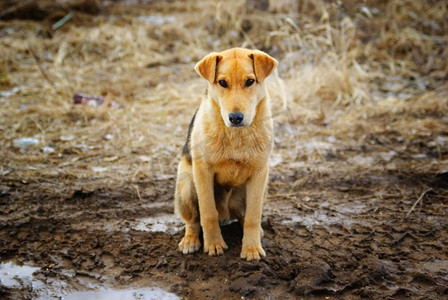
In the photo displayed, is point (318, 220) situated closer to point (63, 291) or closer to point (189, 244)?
point (189, 244)

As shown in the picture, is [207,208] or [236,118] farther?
[207,208]

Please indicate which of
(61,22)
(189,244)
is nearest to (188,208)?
(189,244)

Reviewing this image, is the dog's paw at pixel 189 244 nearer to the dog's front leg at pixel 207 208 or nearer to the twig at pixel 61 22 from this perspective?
the dog's front leg at pixel 207 208

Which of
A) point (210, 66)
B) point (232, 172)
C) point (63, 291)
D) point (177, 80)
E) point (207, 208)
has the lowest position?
point (63, 291)

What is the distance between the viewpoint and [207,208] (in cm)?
362

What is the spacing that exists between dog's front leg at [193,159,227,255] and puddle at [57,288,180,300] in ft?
1.87

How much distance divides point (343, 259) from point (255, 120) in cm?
143

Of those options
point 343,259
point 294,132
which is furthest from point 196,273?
point 294,132

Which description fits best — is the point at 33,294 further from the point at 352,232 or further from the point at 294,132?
the point at 294,132

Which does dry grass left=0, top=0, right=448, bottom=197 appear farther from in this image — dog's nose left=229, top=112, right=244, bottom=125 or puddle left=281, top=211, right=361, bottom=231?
dog's nose left=229, top=112, right=244, bottom=125

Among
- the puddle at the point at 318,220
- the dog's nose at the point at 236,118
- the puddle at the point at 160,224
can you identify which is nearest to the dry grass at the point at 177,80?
the puddle at the point at 160,224

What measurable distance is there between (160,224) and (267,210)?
1.15 meters

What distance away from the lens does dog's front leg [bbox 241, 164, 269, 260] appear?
142 inches

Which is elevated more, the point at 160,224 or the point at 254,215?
the point at 254,215
